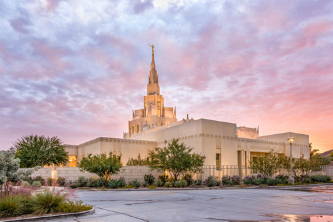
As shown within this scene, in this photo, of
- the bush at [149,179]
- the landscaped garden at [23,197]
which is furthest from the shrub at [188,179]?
the landscaped garden at [23,197]

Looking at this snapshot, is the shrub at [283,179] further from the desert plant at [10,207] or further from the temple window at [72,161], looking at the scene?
the temple window at [72,161]

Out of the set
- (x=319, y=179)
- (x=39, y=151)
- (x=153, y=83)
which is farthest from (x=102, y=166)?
(x=153, y=83)

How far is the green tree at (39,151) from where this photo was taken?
4266cm

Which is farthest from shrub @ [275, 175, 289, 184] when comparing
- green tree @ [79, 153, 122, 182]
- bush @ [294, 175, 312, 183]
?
green tree @ [79, 153, 122, 182]

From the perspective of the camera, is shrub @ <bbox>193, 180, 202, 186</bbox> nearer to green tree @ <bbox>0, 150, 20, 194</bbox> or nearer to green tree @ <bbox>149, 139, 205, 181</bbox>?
green tree @ <bbox>149, 139, 205, 181</bbox>

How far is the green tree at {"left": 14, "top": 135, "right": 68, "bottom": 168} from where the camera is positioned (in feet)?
140

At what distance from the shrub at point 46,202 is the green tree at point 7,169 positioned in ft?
4.75

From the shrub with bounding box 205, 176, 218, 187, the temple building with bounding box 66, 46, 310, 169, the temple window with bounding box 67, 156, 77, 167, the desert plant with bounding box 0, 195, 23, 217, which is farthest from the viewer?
the temple window with bounding box 67, 156, 77, 167

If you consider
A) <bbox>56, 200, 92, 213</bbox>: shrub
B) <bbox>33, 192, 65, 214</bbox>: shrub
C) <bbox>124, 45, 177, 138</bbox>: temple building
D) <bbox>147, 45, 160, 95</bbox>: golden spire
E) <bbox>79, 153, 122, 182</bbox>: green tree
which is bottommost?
<bbox>56, 200, 92, 213</bbox>: shrub

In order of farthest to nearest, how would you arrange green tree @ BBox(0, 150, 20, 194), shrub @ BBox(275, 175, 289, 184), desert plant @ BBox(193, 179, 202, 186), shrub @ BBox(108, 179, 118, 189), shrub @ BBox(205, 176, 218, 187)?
shrub @ BBox(275, 175, 289, 184) < desert plant @ BBox(193, 179, 202, 186) < shrub @ BBox(205, 176, 218, 187) < shrub @ BBox(108, 179, 118, 189) < green tree @ BBox(0, 150, 20, 194)

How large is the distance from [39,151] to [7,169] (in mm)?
31965

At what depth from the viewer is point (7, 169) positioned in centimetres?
1319

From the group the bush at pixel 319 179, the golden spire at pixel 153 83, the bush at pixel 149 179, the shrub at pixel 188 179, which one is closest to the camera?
the shrub at pixel 188 179

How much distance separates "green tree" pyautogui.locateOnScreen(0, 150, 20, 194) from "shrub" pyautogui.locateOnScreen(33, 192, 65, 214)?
1449 millimetres
